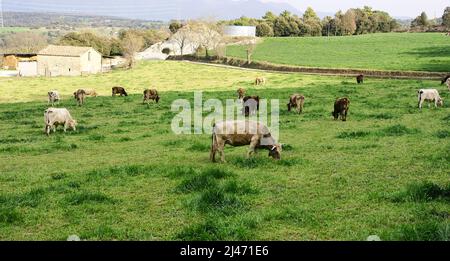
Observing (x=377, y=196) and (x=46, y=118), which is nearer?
(x=377, y=196)

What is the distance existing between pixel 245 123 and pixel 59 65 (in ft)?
283

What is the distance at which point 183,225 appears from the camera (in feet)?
30.4

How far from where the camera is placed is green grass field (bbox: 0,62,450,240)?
898cm

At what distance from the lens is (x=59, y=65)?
3679 inches

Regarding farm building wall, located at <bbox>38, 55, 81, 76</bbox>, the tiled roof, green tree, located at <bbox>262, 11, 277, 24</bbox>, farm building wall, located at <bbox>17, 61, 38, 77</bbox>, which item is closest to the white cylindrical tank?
green tree, located at <bbox>262, 11, 277, 24</bbox>

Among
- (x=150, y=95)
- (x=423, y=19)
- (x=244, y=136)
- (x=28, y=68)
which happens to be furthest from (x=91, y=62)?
(x=423, y=19)

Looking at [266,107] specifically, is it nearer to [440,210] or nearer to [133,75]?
[440,210]

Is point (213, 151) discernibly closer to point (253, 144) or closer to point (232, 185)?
point (253, 144)

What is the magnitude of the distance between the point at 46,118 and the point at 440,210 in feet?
62.5

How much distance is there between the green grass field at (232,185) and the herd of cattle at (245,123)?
1.76 feet

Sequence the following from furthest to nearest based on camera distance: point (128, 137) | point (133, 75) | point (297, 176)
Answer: point (133, 75)
point (128, 137)
point (297, 176)

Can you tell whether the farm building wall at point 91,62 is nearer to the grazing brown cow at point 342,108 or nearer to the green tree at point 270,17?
the green tree at point 270,17

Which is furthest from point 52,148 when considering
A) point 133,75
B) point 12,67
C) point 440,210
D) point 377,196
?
point 12,67

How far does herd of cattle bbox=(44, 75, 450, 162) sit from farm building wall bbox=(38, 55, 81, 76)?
48552 millimetres
